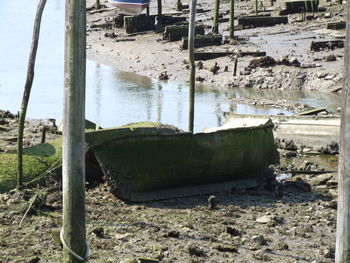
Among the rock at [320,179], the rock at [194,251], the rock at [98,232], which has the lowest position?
the rock at [320,179]

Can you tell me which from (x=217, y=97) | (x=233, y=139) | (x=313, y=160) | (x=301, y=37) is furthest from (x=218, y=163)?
(x=301, y=37)

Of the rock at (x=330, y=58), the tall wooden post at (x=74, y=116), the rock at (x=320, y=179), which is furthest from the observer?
the rock at (x=330, y=58)

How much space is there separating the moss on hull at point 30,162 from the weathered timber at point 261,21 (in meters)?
25.0

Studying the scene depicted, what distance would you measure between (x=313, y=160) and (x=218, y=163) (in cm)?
334

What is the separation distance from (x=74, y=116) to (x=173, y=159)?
4.50m

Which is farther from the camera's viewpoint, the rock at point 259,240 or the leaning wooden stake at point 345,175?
the rock at point 259,240

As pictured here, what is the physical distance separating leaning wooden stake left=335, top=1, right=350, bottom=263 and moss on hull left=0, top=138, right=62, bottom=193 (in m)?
5.65

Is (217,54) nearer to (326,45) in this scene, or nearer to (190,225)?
(326,45)

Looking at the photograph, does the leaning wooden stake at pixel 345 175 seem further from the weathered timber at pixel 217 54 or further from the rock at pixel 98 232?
the weathered timber at pixel 217 54

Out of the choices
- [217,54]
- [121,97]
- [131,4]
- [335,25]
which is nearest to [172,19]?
[131,4]

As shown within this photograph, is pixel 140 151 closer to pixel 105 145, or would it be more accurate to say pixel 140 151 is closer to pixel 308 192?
pixel 105 145

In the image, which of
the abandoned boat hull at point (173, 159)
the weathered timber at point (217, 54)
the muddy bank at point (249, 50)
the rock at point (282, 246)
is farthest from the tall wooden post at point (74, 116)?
the weathered timber at point (217, 54)

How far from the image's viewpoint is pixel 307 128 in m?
16.0

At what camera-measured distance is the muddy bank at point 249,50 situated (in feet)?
80.8
